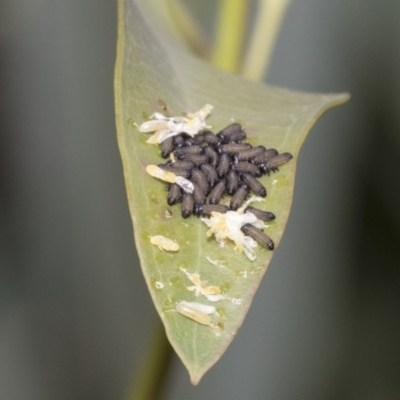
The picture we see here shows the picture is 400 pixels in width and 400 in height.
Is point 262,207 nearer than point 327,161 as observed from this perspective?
Yes

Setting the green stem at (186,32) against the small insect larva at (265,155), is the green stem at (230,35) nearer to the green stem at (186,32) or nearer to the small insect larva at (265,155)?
the green stem at (186,32)

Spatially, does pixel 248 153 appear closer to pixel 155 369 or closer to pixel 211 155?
pixel 211 155

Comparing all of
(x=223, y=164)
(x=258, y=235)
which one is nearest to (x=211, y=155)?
(x=223, y=164)

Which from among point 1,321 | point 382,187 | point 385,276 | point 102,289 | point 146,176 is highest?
point 382,187

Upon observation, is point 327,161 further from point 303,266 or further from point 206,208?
point 206,208

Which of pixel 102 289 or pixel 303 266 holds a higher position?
pixel 303 266

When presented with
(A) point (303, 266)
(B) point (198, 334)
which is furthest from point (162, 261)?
(A) point (303, 266)
